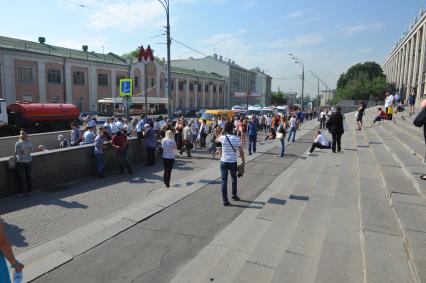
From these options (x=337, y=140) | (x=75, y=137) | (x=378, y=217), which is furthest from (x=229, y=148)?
(x=75, y=137)

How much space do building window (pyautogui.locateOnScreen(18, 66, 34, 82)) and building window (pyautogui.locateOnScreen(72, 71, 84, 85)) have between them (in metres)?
5.48

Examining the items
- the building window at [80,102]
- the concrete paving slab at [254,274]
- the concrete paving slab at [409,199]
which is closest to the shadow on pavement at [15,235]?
the concrete paving slab at [254,274]

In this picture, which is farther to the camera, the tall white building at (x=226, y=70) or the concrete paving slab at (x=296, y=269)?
the tall white building at (x=226, y=70)

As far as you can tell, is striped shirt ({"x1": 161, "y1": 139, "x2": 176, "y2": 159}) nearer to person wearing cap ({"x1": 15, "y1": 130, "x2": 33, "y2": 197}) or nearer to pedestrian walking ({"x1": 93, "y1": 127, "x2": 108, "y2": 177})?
pedestrian walking ({"x1": 93, "y1": 127, "x2": 108, "y2": 177})

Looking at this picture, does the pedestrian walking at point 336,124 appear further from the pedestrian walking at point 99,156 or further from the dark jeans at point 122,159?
the pedestrian walking at point 99,156

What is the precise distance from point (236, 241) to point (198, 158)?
919 cm

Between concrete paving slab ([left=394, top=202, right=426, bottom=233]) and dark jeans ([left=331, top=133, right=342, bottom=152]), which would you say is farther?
dark jeans ([left=331, top=133, right=342, bottom=152])

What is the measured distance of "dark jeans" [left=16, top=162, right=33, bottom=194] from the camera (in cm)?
834

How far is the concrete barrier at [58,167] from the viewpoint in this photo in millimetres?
8375

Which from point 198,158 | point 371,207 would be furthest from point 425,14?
point 371,207

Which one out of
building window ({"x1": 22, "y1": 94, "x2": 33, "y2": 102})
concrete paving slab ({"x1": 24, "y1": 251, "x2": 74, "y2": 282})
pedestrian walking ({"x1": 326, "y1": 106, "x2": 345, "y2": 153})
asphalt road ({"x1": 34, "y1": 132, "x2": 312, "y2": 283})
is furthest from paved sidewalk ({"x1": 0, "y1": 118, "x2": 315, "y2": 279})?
building window ({"x1": 22, "y1": 94, "x2": 33, "y2": 102})

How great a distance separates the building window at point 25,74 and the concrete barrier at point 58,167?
29.8 metres

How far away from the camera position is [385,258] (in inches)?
153

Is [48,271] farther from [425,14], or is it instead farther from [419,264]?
[425,14]
